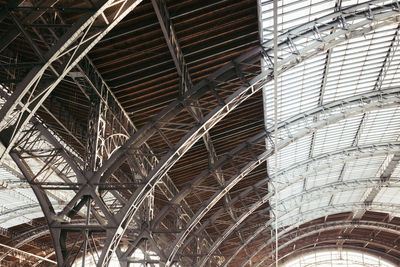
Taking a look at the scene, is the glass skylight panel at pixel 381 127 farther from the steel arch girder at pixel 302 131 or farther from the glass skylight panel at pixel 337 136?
the steel arch girder at pixel 302 131

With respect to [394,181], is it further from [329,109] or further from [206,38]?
[206,38]

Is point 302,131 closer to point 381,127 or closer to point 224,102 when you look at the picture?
point 224,102

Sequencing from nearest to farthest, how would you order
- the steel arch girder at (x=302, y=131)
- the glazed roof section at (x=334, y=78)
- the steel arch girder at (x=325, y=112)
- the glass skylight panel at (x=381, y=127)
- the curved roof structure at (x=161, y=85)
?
the curved roof structure at (x=161, y=85) < the glazed roof section at (x=334, y=78) < the steel arch girder at (x=325, y=112) < the steel arch girder at (x=302, y=131) < the glass skylight panel at (x=381, y=127)

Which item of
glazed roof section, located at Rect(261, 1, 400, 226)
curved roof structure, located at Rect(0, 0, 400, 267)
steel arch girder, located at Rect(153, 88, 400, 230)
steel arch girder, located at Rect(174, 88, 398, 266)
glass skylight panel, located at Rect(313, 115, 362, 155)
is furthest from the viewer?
glass skylight panel, located at Rect(313, 115, 362, 155)

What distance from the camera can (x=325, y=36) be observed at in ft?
77.0

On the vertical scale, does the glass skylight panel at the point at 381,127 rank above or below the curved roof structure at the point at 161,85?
above

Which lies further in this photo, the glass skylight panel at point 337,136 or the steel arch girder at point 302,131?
the glass skylight panel at point 337,136

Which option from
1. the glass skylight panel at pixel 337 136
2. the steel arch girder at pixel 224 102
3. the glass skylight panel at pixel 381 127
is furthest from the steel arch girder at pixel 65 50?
the glass skylight panel at pixel 381 127

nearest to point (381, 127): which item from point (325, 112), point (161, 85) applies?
point (325, 112)

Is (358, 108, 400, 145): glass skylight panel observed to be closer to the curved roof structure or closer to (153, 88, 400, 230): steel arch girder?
the curved roof structure

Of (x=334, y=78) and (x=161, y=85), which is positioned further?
(x=334, y=78)

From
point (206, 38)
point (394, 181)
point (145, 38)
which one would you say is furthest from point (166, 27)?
point (394, 181)

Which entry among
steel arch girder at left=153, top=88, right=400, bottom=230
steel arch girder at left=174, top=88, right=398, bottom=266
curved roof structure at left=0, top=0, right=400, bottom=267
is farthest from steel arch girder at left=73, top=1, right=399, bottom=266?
steel arch girder at left=174, top=88, right=398, bottom=266

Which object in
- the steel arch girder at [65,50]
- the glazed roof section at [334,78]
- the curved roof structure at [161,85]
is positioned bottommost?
the steel arch girder at [65,50]
